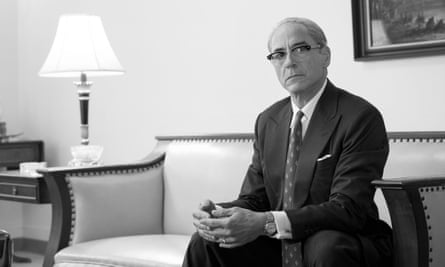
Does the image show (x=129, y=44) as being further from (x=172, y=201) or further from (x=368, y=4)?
(x=368, y=4)

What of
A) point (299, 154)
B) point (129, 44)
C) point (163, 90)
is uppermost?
point (129, 44)

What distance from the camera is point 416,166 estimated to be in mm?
2877

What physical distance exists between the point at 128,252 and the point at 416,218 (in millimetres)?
1284

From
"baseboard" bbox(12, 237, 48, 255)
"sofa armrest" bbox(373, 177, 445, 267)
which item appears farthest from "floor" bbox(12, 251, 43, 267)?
"sofa armrest" bbox(373, 177, 445, 267)

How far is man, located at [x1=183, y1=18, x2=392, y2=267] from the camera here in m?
2.39

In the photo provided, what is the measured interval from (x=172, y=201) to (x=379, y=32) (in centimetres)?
127

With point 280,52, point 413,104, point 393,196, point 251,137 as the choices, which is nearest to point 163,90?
point 251,137

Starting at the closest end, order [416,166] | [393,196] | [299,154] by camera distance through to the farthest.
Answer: [393,196]
[299,154]
[416,166]

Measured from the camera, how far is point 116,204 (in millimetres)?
3615

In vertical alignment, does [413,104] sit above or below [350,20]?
below

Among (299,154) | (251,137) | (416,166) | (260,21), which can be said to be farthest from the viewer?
(260,21)

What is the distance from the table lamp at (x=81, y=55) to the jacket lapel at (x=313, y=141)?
1.84 m

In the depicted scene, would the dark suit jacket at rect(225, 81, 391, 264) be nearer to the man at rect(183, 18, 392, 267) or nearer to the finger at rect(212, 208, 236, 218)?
the man at rect(183, 18, 392, 267)

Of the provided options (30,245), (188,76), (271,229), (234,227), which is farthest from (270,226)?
(30,245)
